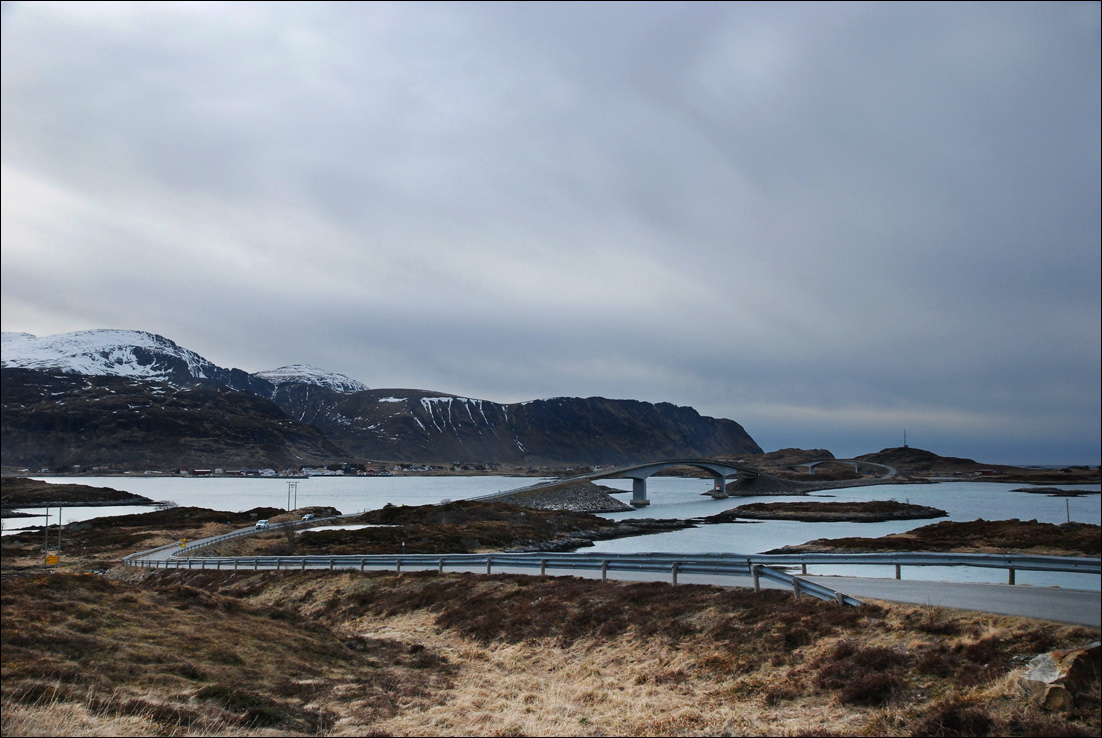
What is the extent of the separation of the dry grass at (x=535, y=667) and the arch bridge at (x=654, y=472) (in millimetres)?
107421

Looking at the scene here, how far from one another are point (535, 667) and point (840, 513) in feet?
281

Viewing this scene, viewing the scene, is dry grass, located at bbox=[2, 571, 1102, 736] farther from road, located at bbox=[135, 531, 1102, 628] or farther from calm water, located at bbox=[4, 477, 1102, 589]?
calm water, located at bbox=[4, 477, 1102, 589]

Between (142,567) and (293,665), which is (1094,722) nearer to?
(293,665)

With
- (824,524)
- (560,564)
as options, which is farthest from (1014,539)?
(824,524)

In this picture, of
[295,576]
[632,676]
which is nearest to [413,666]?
[632,676]

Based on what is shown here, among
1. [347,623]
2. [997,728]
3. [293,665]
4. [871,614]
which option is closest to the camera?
[997,728]

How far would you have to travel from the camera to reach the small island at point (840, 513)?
275ft

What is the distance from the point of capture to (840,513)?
91000mm

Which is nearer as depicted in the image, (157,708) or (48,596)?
(157,708)

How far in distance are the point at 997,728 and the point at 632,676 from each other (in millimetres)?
7147

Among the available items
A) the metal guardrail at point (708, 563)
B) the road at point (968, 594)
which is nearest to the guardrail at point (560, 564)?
the metal guardrail at point (708, 563)

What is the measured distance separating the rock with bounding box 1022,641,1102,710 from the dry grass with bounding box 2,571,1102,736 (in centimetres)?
16

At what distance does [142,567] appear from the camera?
137ft

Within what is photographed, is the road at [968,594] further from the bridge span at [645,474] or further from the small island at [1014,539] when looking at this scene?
the bridge span at [645,474]
